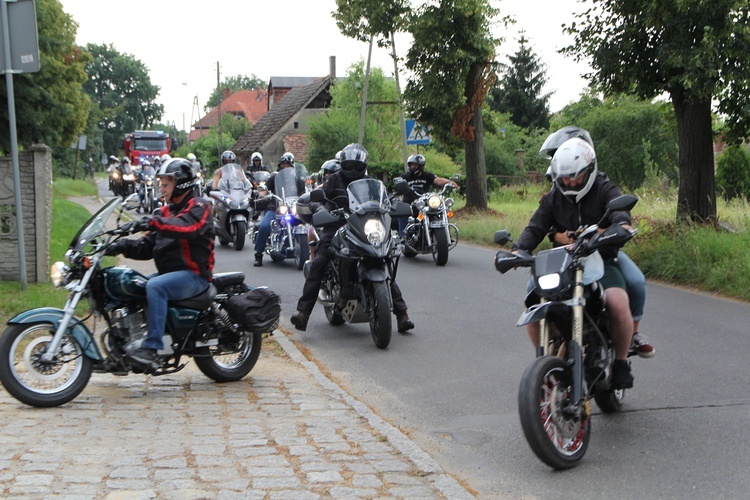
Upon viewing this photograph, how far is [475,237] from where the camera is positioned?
21312 millimetres

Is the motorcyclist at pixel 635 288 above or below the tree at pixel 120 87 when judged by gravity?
below

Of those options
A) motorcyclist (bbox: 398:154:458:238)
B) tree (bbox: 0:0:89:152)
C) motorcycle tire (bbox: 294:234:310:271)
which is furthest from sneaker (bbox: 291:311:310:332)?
tree (bbox: 0:0:89:152)

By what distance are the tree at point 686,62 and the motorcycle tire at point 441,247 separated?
137 inches

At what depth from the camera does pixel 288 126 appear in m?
77.2

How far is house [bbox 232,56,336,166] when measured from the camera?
249 feet

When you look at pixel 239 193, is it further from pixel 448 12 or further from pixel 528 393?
pixel 528 393

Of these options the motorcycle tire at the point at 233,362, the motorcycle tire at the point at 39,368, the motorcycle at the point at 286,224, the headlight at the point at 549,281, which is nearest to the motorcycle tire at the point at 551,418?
the headlight at the point at 549,281

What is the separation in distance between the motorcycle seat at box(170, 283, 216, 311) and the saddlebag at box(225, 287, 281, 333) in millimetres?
169

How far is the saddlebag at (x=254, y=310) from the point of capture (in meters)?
7.36

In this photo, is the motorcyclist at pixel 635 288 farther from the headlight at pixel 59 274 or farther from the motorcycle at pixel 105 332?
the headlight at pixel 59 274

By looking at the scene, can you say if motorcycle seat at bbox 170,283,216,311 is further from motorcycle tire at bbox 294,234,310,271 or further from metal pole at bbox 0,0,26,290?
motorcycle tire at bbox 294,234,310,271

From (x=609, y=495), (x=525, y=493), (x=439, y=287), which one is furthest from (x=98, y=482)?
(x=439, y=287)

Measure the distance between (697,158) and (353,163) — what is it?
283 inches

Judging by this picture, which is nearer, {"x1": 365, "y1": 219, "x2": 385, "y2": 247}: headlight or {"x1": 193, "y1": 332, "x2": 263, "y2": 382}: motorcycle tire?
{"x1": 193, "y1": 332, "x2": 263, "y2": 382}: motorcycle tire
